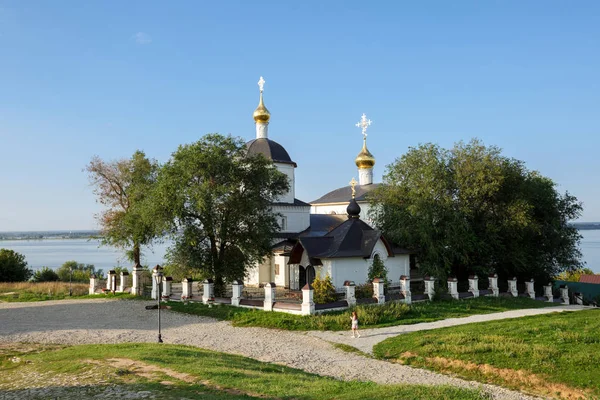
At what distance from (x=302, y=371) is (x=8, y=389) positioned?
631cm

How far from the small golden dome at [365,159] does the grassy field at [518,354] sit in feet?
80.2

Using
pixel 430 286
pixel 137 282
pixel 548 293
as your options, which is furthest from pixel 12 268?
pixel 548 293

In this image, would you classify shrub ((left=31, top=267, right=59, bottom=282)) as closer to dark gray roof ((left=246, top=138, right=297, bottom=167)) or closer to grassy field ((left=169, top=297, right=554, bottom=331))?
Answer: dark gray roof ((left=246, top=138, right=297, bottom=167))

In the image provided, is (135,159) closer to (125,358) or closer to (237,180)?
(237,180)

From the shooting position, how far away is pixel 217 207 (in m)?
23.3

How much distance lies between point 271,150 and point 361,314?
15995 mm

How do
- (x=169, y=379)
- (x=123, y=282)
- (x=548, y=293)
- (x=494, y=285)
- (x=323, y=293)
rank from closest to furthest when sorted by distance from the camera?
(x=169, y=379)
(x=323, y=293)
(x=494, y=285)
(x=548, y=293)
(x=123, y=282)

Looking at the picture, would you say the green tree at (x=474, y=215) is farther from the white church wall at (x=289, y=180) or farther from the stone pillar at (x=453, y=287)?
the white church wall at (x=289, y=180)

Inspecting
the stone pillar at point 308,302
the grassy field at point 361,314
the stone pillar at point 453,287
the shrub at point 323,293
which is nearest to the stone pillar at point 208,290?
the grassy field at point 361,314

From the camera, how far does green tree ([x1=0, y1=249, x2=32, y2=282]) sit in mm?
36406

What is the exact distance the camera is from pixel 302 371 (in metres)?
11.8

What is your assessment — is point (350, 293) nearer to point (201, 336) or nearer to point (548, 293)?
point (201, 336)

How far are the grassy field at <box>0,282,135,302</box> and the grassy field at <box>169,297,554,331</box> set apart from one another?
8.26 meters

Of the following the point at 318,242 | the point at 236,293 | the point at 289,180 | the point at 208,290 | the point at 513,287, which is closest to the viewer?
the point at 236,293
